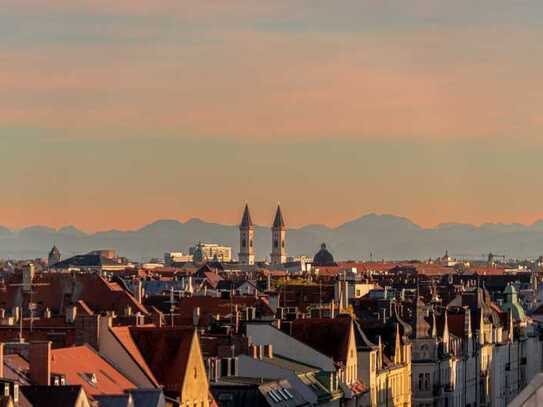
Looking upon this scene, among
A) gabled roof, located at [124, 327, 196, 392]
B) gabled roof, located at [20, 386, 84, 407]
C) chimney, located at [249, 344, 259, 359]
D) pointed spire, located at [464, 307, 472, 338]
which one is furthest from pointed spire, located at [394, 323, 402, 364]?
gabled roof, located at [20, 386, 84, 407]

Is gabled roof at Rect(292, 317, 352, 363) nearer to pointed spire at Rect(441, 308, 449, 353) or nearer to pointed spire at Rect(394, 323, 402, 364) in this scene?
pointed spire at Rect(394, 323, 402, 364)

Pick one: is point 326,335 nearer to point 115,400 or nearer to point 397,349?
point 397,349

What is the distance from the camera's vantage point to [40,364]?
194 ft

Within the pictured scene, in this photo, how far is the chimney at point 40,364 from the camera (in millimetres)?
58688

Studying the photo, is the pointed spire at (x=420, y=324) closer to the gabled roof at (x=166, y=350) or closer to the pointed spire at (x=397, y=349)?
the pointed spire at (x=397, y=349)

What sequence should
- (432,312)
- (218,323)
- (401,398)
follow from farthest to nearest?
(432,312) → (401,398) → (218,323)

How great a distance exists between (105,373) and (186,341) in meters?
4.32

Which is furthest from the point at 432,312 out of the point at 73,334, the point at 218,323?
the point at 73,334

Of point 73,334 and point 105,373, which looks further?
point 73,334

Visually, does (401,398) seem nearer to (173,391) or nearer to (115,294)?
(115,294)

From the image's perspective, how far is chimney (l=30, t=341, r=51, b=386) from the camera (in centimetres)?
5869

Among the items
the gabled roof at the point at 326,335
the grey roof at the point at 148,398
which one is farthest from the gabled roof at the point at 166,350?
the gabled roof at the point at 326,335

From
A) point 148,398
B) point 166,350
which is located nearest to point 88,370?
point 148,398

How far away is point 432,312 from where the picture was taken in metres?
136
